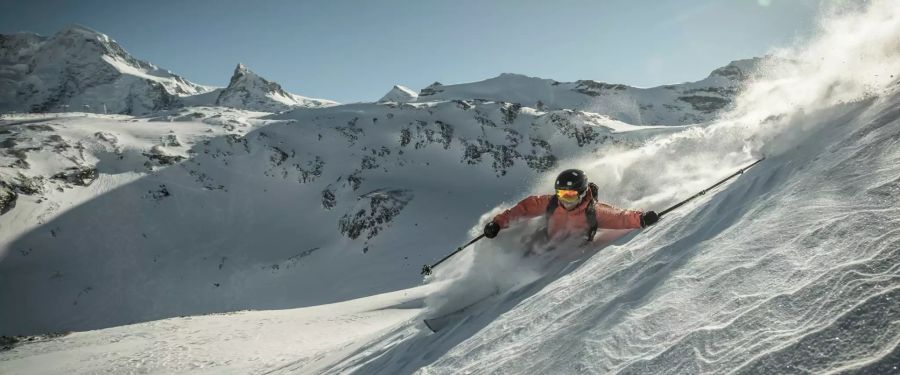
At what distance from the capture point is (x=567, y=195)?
243 inches


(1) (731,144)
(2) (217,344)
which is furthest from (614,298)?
(2) (217,344)

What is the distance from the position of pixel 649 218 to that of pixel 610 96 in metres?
116

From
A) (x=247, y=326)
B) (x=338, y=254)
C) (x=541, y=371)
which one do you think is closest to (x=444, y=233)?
(x=338, y=254)

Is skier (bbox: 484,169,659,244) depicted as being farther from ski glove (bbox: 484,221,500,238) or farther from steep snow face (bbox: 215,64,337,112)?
steep snow face (bbox: 215,64,337,112)

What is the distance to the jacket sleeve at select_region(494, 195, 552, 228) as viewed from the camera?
23.1 feet

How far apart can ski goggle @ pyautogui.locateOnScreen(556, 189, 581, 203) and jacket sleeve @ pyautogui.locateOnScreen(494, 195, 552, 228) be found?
73cm

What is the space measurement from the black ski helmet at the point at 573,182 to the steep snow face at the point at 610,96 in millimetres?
84660

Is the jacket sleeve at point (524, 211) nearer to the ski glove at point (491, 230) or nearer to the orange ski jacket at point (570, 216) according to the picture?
the orange ski jacket at point (570, 216)

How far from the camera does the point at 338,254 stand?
38062 millimetres

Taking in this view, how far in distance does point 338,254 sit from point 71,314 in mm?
18372

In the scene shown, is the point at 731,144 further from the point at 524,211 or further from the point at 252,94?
the point at 252,94

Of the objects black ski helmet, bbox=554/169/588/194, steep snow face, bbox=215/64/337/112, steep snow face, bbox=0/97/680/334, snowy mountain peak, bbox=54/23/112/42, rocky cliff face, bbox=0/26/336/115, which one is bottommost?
black ski helmet, bbox=554/169/588/194

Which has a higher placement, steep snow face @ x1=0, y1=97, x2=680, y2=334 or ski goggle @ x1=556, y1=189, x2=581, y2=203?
steep snow face @ x1=0, y1=97, x2=680, y2=334

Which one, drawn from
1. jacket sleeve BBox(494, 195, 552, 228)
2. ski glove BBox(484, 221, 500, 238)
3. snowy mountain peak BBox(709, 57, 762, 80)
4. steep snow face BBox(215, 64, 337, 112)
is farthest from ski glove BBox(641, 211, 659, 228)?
snowy mountain peak BBox(709, 57, 762, 80)
